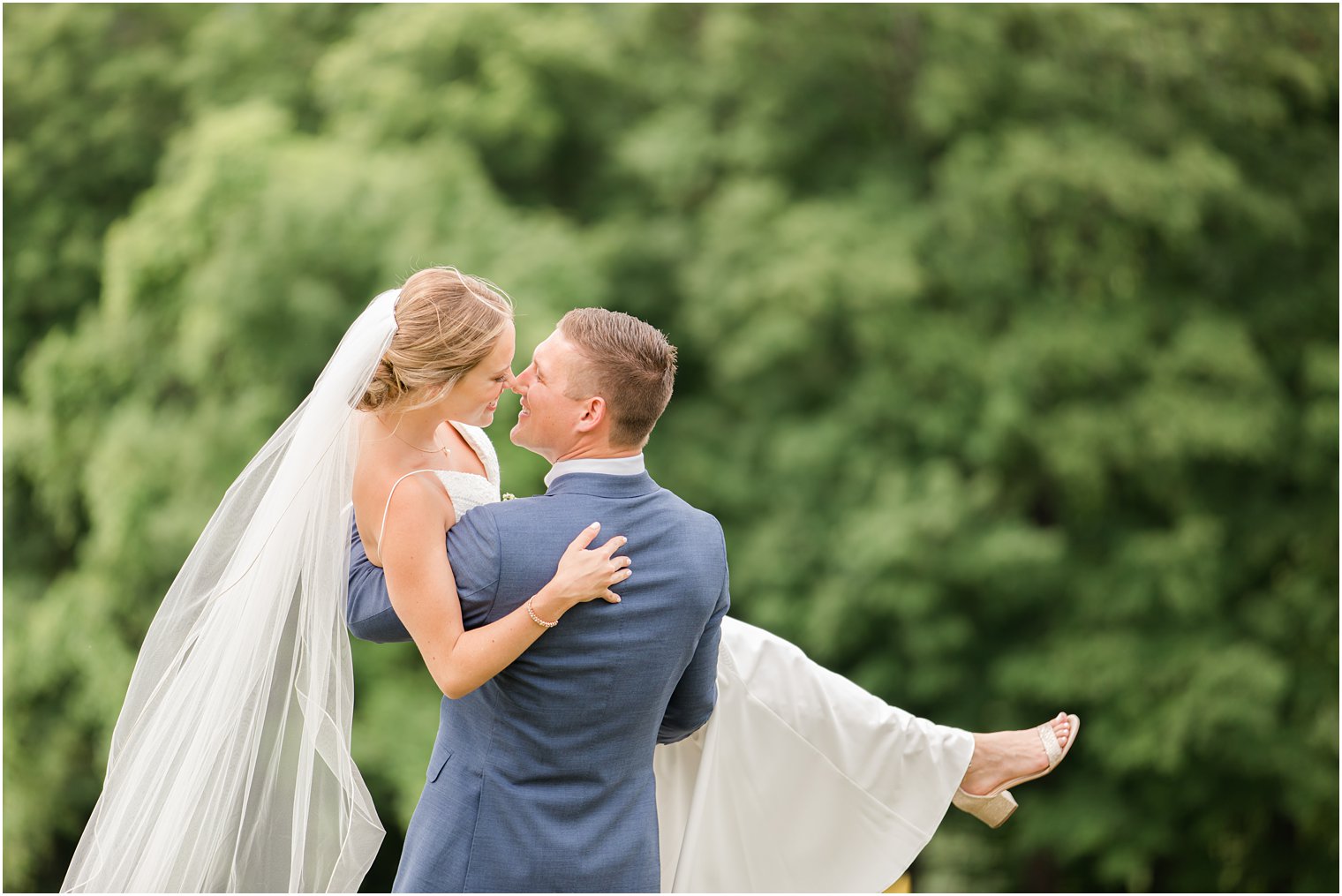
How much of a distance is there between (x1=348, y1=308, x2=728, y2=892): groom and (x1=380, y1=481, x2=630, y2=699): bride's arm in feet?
0.12

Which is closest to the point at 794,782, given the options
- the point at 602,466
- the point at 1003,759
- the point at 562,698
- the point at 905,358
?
the point at 1003,759

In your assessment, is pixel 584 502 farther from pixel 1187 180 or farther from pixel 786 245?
pixel 1187 180

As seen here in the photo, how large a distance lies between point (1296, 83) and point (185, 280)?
320 inches

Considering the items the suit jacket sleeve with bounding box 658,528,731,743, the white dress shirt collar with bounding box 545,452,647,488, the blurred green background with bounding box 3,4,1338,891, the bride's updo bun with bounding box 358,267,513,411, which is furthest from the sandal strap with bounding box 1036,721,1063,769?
the blurred green background with bounding box 3,4,1338,891

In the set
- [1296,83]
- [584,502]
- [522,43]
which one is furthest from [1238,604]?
[584,502]

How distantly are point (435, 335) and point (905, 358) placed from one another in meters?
7.59

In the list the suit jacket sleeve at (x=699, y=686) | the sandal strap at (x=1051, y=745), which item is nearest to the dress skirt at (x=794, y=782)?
the sandal strap at (x=1051, y=745)

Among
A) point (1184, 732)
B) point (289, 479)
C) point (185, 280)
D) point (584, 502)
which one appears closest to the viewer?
point (584, 502)

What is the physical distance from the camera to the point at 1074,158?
898 cm

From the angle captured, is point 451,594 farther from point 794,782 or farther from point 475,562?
point 794,782

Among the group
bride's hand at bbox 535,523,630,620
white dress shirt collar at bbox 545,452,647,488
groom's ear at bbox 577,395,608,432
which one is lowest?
bride's hand at bbox 535,523,630,620

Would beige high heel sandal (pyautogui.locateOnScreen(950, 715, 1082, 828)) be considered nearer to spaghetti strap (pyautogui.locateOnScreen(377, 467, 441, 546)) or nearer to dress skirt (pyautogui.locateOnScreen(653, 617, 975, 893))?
dress skirt (pyautogui.locateOnScreen(653, 617, 975, 893))

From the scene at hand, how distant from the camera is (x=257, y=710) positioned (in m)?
2.21

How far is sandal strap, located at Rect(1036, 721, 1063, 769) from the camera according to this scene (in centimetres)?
257
